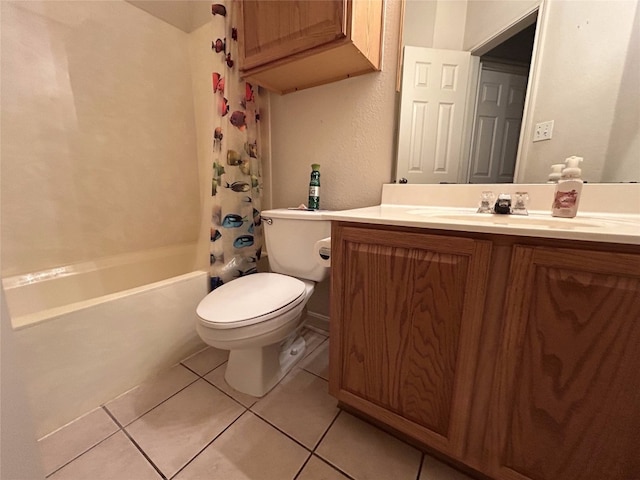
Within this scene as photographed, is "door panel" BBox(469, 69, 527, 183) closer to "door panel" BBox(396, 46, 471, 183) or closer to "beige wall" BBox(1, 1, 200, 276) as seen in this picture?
"door panel" BBox(396, 46, 471, 183)

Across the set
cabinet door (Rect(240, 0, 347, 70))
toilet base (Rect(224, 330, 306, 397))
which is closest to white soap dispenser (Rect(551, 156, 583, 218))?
cabinet door (Rect(240, 0, 347, 70))

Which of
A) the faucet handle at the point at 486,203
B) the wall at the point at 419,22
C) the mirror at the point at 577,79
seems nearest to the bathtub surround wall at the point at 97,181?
the wall at the point at 419,22

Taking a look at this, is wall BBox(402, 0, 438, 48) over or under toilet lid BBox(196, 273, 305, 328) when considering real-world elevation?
over

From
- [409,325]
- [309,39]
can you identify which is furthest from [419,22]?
[409,325]

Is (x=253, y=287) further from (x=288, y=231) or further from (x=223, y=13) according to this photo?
(x=223, y=13)

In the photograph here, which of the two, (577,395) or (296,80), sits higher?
(296,80)

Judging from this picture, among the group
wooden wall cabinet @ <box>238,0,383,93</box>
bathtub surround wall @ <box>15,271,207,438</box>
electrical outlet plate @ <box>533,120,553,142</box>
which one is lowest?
bathtub surround wall @ <box>15,271,207,438</box>

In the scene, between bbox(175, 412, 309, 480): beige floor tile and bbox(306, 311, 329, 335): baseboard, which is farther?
bbox(306, 311, 329, 335): baseboard

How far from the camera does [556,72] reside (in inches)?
33.9

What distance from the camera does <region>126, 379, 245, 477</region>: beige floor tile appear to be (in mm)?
789

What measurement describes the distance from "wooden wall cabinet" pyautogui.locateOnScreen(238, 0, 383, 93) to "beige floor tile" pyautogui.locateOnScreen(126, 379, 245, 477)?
1.43 meters

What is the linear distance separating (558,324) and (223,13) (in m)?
1.67

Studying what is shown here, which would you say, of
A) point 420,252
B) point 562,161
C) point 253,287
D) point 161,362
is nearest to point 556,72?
point 562,161

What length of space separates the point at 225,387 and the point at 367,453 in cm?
62
